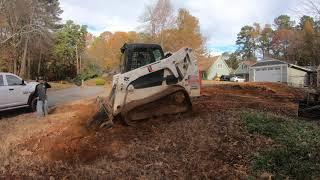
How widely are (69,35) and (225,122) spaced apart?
65.2 metres

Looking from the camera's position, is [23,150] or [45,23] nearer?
[23,150]

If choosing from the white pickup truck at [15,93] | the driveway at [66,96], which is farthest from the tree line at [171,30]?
the white pickup truck at [15,93]

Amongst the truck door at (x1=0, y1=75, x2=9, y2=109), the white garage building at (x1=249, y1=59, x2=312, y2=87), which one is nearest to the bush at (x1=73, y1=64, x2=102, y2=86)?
the white garage building at (x1=249, y1=59, x2=312, y2=87)

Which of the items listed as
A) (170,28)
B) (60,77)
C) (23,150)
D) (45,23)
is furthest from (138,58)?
(60,77)

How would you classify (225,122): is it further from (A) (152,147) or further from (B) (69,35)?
(B) (69,35)

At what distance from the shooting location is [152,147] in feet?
32.6

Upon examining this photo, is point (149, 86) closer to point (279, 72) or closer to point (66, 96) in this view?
point (66, 96)

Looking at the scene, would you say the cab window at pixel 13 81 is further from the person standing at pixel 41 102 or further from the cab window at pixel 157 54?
the cab window at pixel 157 54

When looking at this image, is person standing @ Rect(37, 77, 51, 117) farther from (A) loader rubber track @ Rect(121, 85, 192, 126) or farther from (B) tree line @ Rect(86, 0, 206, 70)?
(B) tree line @ Rect(86, 0, 206, 70)

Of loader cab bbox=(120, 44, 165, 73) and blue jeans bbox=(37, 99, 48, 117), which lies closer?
loader cab bbox=(120, 44, 165, 73)

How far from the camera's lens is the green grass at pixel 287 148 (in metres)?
8.03

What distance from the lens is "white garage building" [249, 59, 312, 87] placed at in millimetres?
59375

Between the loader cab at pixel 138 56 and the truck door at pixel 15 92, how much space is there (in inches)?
236

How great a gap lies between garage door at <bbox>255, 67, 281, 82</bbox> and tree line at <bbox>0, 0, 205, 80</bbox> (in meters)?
10.2
